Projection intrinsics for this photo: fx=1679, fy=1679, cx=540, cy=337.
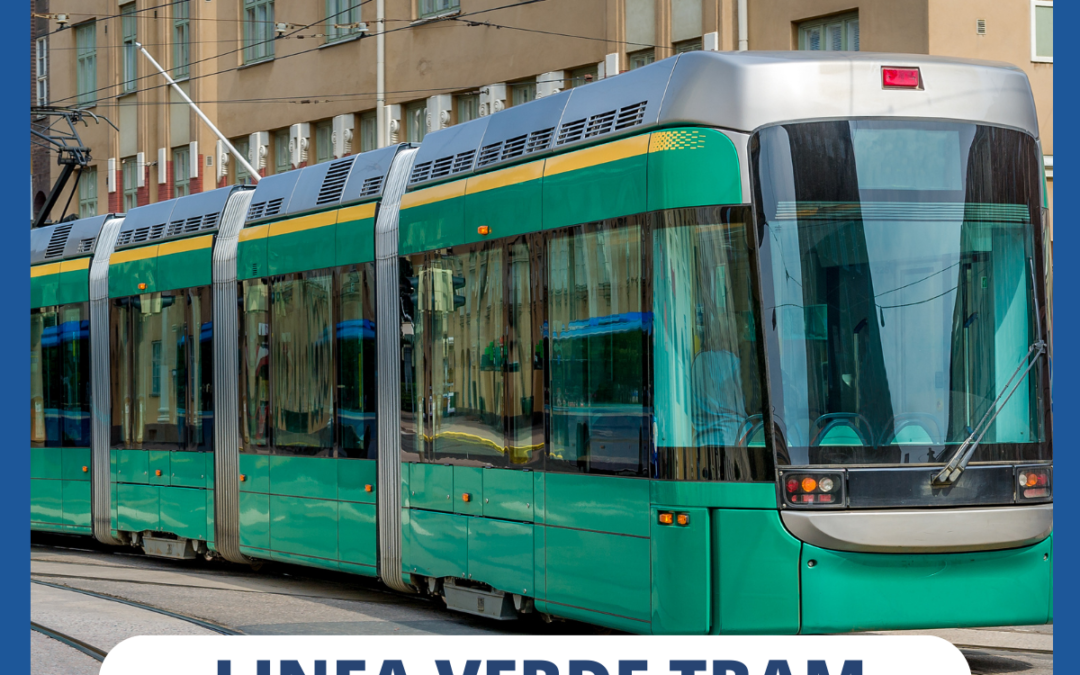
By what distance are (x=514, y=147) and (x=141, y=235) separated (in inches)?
249

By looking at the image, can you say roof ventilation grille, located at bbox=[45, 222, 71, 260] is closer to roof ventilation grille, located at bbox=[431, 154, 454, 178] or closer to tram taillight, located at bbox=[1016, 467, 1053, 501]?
roof ventilation grille, located at bbox=[431, 154, 454, 178]

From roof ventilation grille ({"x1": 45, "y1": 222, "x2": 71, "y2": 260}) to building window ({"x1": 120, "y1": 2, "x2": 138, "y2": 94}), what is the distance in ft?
57.5

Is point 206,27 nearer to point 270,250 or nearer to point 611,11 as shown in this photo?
point 611,11

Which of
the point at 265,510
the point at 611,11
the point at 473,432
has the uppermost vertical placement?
the point at 611,11

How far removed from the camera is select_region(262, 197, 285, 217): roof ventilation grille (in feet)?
42.8

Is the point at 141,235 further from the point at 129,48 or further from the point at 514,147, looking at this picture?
the point at 129,48

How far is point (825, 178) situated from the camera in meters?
8.10

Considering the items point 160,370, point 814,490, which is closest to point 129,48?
point 160,370

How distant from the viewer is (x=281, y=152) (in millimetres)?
32281

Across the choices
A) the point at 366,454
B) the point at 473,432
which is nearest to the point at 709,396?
the point at 473,432

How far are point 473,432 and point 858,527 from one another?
298 cm

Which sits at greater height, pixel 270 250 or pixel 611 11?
pixel 611 11

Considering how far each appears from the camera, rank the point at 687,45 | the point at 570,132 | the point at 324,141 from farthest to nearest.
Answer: the point at 324,141
the point at 687,45
the point at 570,132

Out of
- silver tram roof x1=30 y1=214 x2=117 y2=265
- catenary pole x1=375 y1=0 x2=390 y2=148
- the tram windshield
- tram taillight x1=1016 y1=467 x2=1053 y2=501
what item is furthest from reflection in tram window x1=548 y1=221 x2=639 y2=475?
catenary pole x1=375 y1=0 x2=390 y2=148
